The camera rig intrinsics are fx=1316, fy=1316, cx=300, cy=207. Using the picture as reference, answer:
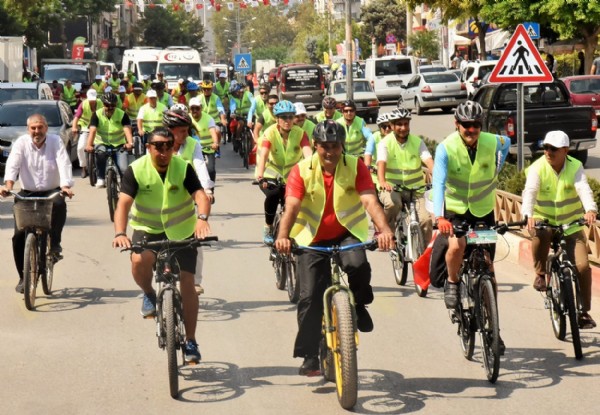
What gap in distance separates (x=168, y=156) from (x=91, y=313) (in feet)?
10.3

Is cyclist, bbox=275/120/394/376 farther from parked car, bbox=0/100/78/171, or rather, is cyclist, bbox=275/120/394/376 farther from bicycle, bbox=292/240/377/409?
parked car, bbox=0/100/78/171

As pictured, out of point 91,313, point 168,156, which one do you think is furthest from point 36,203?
point 168,156

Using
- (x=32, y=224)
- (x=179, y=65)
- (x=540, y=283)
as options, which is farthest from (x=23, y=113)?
(x=179, y=65)

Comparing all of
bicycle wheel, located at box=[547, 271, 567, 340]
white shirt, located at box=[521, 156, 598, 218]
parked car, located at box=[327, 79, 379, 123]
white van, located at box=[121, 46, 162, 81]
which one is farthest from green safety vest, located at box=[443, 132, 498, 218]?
white van, located at box=[121, 46, 162, 81]

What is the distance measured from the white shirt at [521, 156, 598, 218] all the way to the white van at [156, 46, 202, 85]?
37128mm

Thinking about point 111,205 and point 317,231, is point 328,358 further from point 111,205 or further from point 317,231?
point 111,205

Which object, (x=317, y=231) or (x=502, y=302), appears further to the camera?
(x=502, y=302)

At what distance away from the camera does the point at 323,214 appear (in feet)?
26.7

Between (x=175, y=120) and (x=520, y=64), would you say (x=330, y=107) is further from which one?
(x=175, y=120)

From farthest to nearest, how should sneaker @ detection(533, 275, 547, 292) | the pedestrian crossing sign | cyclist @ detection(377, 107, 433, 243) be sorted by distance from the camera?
1. the pedestrian crossing sign
2. cyclist @ detection(377, 107, 433, 243)
3. sneaker @ detection(533, 275, 547, 292)

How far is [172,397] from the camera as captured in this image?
812cm

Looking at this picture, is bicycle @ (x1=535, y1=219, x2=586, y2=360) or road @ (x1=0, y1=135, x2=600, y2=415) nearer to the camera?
road @ (x1=0, y1=135, x2=600, y2=415)

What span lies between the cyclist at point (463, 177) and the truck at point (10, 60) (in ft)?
130

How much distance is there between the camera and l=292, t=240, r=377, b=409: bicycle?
749cm
